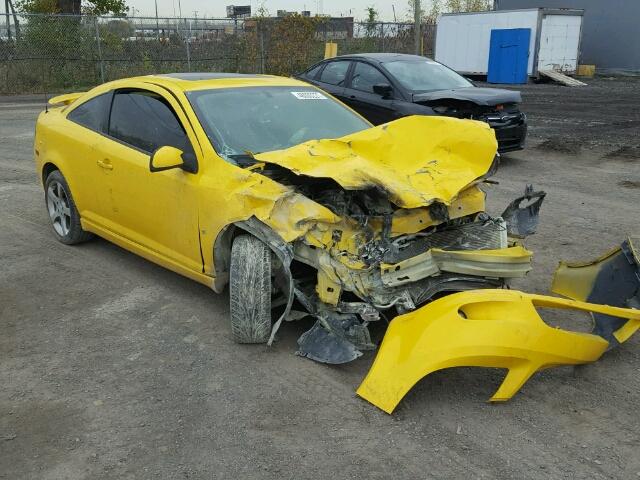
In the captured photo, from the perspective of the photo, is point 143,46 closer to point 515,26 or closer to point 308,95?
point 515,26

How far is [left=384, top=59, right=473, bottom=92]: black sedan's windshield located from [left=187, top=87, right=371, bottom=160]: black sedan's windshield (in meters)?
4.73

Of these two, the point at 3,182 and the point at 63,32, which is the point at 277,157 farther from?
the point at 63,32

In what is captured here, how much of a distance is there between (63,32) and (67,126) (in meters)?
16.6

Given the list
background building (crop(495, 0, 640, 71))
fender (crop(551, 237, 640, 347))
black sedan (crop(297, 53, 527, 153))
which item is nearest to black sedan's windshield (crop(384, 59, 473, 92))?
black sedan (crop(297, 53, 527, 153))

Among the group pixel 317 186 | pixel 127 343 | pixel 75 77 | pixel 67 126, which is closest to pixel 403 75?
pixel 67 126

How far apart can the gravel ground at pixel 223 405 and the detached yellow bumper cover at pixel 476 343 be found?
15 centimetres

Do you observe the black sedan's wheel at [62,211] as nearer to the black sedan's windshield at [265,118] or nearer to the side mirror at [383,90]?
the black sedan's windshield at [265,118]

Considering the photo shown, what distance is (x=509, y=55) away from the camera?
77.5 ft

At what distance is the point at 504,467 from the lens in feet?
9.30

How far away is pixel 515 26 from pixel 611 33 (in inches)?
293

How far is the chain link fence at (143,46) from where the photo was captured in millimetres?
19969

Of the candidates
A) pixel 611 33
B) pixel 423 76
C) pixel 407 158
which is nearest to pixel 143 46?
pixel 423 76

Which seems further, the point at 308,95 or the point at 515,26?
the point at 515,26

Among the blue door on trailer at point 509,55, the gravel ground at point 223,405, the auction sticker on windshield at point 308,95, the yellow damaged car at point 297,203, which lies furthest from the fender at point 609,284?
the blue door on trailer at point 509,55
